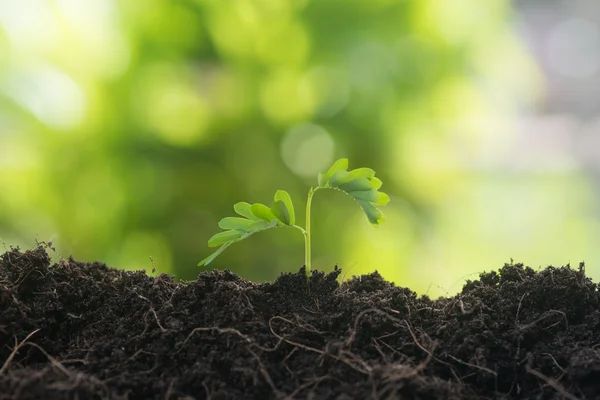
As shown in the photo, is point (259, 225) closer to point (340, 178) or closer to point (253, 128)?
point (340, 178)

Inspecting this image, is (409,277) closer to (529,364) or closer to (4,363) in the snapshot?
(529,364)

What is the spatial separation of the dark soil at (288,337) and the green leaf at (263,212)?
88 mm

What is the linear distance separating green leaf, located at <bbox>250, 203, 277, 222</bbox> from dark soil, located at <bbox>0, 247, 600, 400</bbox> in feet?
0.29

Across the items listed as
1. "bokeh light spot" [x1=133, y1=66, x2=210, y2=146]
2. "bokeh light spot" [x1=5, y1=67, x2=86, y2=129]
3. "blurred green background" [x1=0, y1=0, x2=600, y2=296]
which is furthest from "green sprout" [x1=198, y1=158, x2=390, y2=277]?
"bokeh light spot" [x1=5, y1=67, x2=86, y2=129]

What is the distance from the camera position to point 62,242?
240 centimetres

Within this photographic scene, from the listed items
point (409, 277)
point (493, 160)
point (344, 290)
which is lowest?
point (344, 290)

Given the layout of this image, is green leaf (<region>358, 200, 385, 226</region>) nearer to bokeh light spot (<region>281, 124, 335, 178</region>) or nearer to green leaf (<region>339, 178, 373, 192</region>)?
green leaf (<region>339, 178, 373, 192</region>)

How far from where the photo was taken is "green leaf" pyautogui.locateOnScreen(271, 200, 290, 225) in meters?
0.78

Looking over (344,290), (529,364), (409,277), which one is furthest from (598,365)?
(409,277)

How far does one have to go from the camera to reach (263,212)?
0.79m

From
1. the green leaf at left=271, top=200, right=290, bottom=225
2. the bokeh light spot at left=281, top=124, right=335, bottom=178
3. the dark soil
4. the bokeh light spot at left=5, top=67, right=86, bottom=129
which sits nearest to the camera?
the dark soil

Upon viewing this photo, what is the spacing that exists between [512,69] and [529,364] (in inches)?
88.9

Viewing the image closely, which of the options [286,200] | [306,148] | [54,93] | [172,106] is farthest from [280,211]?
[54,93]

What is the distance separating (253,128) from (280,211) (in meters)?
1.60
